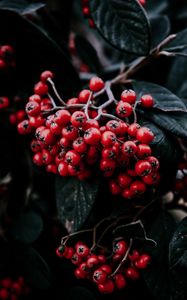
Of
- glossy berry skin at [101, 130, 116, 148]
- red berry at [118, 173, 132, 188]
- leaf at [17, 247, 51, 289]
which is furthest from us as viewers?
leaf at [17, 247, 51, 289]

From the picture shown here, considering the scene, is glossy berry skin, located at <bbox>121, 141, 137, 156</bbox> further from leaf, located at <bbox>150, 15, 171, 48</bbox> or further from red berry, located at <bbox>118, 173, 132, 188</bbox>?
leaf, located at <bbox>150, 15, 171, 48</bbox>

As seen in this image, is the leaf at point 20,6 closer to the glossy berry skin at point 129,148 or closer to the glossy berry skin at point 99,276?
the glossy berry skin at point 129,148

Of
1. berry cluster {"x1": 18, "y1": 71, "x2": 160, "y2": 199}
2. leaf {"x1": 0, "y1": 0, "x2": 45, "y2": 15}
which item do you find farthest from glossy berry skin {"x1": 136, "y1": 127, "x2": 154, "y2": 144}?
leaf {"x1": 0, "y1": 0, "x2": 45, "y2": 15}

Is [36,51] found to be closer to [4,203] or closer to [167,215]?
[4,203]

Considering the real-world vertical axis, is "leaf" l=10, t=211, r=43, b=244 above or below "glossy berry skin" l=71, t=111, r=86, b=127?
below

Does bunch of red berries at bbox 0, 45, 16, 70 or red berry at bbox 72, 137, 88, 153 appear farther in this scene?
bunch of red berries at bbox 0, 45, 16, 70

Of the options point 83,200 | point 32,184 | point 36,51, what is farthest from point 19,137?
point 83,200

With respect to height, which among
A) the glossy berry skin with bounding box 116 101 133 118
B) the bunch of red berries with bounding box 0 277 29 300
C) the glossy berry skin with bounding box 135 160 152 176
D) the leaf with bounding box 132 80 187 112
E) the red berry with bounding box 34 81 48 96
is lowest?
the bunch of red berries with bounding box 0 277 29 300

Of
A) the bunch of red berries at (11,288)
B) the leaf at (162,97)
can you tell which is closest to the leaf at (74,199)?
the leaf at (162,97)
